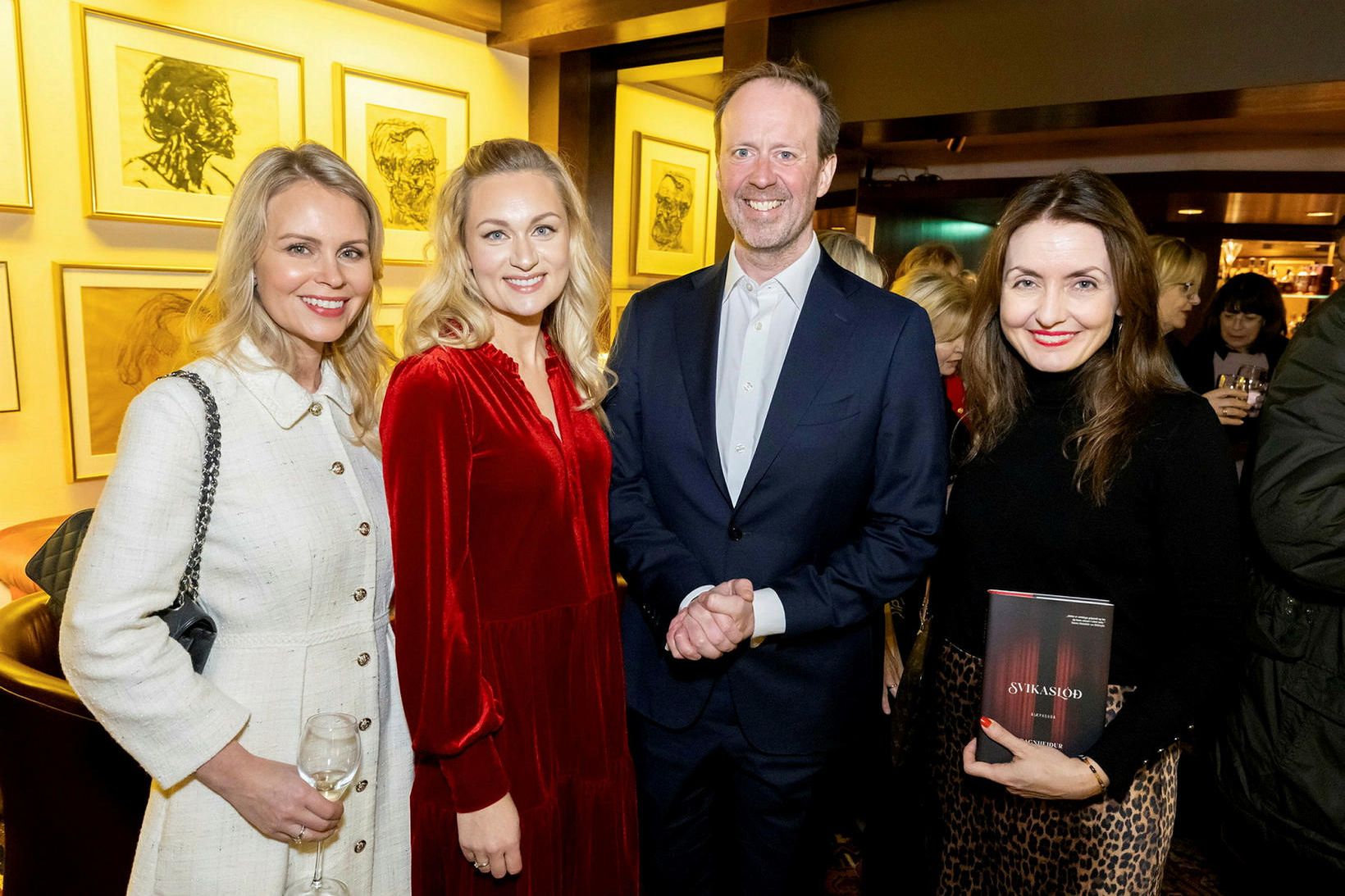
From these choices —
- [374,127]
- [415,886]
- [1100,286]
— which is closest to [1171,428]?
[1100,286]

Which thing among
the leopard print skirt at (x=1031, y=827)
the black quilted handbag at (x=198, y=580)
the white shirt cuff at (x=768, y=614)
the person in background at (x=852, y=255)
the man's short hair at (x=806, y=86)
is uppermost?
the man's short hair at (x=806, y=86)

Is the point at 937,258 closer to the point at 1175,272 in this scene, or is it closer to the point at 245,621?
the point at 1175,272

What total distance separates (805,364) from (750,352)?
0.14 metres

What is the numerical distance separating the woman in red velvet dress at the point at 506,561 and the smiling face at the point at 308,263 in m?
0.16

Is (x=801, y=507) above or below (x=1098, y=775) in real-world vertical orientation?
above

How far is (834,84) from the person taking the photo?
4531mm

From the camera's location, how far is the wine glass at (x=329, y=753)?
138 centimetres

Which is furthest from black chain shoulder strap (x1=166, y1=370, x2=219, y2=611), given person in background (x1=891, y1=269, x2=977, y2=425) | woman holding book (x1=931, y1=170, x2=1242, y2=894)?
person in background (x1=891, y1=269, x2=977, y2=425)

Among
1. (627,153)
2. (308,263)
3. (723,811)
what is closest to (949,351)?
(723,811)

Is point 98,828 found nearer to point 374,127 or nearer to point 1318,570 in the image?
point 1318,570

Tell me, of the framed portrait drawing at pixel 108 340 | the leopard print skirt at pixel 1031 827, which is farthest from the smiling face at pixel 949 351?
the framed portrait drawing at pixel 108 340

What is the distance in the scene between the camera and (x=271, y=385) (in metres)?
1.52

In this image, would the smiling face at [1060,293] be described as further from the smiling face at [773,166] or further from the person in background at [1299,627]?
the person in background at [1299,627]

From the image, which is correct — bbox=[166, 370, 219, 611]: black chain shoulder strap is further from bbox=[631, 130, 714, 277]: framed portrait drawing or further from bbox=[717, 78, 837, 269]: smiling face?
bbox=[631, 130, 714, 277]: framed portrait drawing
